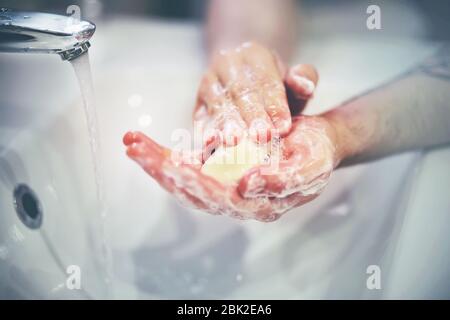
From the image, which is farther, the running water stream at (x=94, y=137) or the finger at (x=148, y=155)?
the running water stream at (x=94, y=137)

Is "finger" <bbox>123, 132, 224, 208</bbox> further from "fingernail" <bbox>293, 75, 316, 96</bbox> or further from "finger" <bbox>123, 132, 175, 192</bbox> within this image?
"fingernail" <bbox>293, 75, 316, 96</bbox>

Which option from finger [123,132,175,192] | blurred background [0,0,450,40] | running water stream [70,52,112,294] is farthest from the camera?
blurred background [0,0,450,40]

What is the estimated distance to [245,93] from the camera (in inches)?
19.1

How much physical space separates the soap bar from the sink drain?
28 centimetres

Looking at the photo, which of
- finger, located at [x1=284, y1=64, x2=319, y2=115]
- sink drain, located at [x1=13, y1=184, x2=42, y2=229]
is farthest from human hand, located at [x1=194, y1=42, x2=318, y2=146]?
sink drain, located at [x1=13, y1=184, x2=42, y2=229]

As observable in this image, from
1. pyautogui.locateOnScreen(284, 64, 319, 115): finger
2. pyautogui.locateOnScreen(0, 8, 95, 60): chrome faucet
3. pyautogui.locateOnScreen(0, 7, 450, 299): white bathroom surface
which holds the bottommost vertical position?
pyautogui.locateOnScreen(0, 7, 450, 299): white bathroom surface

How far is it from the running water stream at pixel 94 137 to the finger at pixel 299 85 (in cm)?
23

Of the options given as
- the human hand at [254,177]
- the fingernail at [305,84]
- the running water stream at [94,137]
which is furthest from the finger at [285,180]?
the running water stream at [94,137]

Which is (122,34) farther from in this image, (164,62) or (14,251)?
(14,251)

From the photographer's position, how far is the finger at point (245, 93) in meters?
0.43

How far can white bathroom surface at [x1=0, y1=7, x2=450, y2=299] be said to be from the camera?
510 mm

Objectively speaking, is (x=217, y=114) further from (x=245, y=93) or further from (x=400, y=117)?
(x=400, y=117)

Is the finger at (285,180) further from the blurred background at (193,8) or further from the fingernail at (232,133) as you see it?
the blurred background at (193,8)
